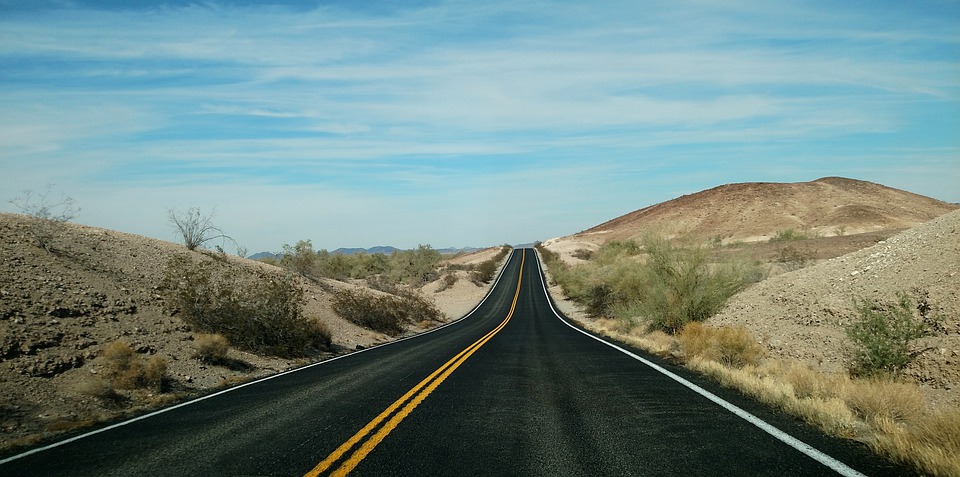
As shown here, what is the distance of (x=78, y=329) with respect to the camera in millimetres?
12680

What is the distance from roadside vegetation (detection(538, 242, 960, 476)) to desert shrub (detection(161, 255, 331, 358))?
36.5 feet

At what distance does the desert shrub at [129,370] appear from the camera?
10836mm

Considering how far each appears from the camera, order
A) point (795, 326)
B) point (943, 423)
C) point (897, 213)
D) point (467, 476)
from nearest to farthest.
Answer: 1. point (467, 476)
2. point (943, 423)
3. point (795, 326)
4. point (897, 213)

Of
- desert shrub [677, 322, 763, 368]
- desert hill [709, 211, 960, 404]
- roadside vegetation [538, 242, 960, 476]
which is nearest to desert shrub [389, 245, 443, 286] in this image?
roadside vegetation [538, 242, 960, 476]

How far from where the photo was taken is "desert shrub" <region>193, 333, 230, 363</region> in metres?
14.1

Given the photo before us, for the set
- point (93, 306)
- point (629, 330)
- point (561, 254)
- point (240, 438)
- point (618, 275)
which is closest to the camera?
point (240, 438)

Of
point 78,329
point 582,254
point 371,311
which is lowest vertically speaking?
point 371,311

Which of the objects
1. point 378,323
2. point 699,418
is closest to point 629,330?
point 378,323

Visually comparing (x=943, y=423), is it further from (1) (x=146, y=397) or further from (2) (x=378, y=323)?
(2) (x=378, y=323)

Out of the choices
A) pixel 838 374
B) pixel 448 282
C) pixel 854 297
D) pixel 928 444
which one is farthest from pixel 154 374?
pixel 448 282

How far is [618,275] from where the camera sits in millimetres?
37031

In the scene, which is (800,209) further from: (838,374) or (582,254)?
(838,374)

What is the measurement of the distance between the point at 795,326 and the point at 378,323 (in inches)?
753

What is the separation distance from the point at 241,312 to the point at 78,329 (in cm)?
488
